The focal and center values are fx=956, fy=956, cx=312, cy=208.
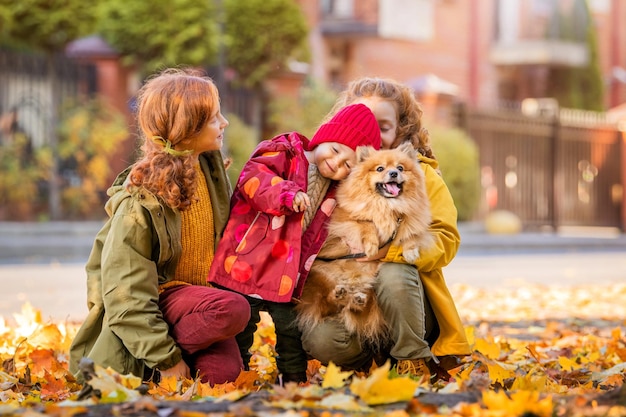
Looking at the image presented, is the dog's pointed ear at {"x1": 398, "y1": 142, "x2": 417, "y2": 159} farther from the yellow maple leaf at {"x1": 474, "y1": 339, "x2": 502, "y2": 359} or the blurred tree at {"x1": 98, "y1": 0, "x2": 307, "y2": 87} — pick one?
the blurred tree at {"x1": 98, "y1": 0, "x2": 307, "y2": 87}

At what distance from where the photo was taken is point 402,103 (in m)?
4.32

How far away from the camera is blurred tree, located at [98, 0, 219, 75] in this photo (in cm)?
1694

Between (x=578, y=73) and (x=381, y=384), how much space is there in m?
30.8

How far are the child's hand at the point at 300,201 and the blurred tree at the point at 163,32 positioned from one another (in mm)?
13393

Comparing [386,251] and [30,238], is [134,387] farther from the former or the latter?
[30,238]

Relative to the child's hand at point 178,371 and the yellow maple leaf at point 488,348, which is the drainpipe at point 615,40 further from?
the child's hand at point 178,371

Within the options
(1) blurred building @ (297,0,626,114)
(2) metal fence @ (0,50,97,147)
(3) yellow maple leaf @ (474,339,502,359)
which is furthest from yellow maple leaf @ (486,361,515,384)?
(1) blurred building @ (297,0,626,114)

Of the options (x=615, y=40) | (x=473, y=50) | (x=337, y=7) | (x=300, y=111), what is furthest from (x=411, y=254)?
(x=615, y=40)

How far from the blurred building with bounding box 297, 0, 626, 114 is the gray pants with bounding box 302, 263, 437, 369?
1953cm

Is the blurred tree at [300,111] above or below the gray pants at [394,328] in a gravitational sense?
above

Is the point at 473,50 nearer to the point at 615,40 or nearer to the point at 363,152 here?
the point at 615,40

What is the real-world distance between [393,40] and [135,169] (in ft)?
74.7

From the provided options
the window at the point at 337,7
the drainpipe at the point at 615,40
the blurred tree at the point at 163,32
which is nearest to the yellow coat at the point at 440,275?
the blurred tree at the point at 163,32

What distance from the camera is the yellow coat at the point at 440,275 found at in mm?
3898
